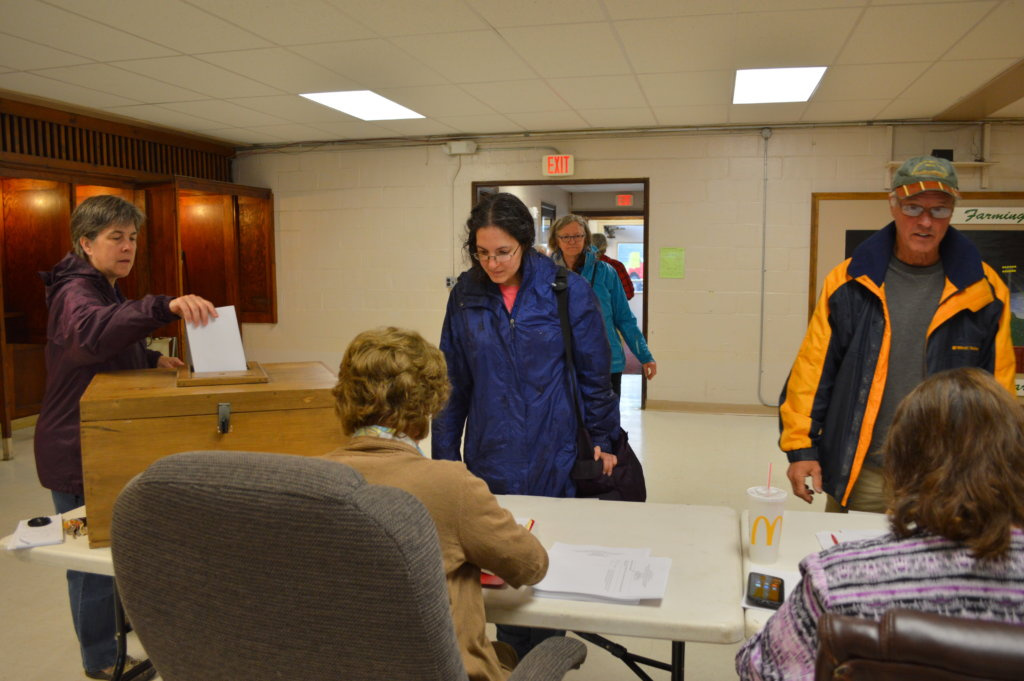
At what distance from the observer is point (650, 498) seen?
413 cm

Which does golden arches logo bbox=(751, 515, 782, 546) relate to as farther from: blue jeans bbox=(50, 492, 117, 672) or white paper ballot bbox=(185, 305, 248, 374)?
blue jeans bbox=(50, 492, 117, 672)

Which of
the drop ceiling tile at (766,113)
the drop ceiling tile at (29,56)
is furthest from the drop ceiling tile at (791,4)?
the drop ceiling tile at (29,56)

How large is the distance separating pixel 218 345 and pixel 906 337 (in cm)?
183

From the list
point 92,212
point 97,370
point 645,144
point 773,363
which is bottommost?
point 773,363

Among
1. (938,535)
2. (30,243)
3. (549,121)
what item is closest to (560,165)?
(549,121)

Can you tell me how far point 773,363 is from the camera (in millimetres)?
6363

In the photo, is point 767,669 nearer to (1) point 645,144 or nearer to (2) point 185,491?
(2) point 185,491

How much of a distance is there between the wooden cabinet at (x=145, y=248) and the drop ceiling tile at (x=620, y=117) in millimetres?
3347

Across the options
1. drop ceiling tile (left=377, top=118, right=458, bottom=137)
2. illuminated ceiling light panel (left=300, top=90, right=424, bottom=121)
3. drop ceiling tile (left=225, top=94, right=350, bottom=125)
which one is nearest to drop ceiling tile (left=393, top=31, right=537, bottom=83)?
illuminated ceiling light panel (left=300, top=90, right=424, bottom=121)

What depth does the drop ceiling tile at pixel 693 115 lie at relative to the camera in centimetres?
555

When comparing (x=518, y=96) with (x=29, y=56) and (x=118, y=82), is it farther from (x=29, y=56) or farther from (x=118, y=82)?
(x=29, y=56)

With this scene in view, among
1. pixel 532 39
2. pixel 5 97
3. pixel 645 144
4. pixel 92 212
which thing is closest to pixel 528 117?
pixel 645 144

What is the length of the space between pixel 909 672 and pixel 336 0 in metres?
3.36

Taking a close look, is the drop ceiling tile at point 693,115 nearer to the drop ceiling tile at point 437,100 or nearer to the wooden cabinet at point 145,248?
the drop ceiling tile at point 437,100
